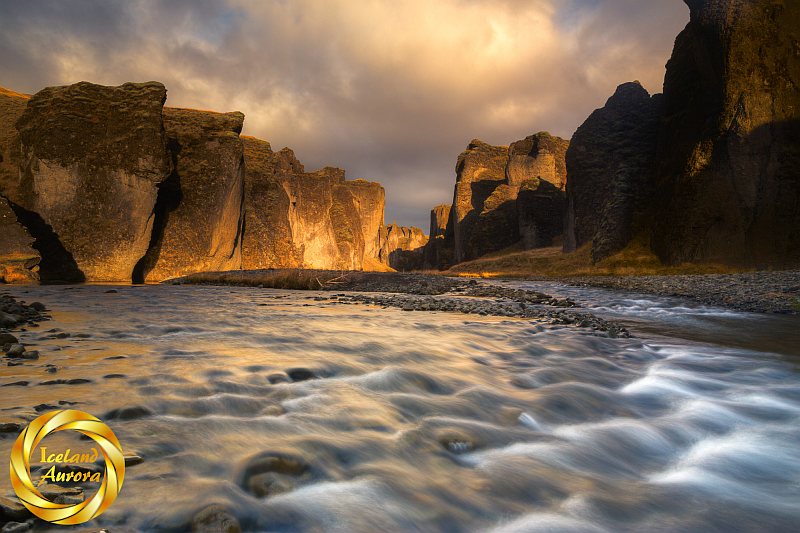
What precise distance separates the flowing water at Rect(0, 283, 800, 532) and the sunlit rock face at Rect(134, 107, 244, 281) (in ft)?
58.0

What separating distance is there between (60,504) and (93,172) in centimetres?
2099

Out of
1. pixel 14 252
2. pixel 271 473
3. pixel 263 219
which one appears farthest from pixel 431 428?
pixel 263 219

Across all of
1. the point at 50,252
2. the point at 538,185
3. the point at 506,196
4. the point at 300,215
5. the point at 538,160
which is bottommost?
the point at 50,252

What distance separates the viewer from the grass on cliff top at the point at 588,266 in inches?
801

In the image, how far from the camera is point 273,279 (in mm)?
16938

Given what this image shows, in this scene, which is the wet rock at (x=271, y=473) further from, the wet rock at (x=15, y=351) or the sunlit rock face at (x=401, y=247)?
the sunlit rock face at (x=401, y=247)

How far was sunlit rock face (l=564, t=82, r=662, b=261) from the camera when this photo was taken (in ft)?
90.1

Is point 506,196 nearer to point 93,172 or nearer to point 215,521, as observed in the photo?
point 93,172

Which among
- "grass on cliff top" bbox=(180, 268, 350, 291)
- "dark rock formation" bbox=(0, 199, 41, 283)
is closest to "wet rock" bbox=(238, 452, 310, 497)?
"grass on cliff top" bbox=(180, 268, 350, 291)

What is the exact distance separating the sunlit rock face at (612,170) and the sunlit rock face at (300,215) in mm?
21361

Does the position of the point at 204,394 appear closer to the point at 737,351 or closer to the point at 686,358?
the point at 686,358

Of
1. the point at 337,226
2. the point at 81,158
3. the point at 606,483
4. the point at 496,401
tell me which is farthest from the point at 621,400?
the point at 337,226

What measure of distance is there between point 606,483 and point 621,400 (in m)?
1.59

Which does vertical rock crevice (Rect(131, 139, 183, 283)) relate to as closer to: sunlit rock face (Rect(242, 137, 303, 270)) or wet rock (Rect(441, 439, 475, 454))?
sunlit rock face (Rect(242, 137, 303, 270))
